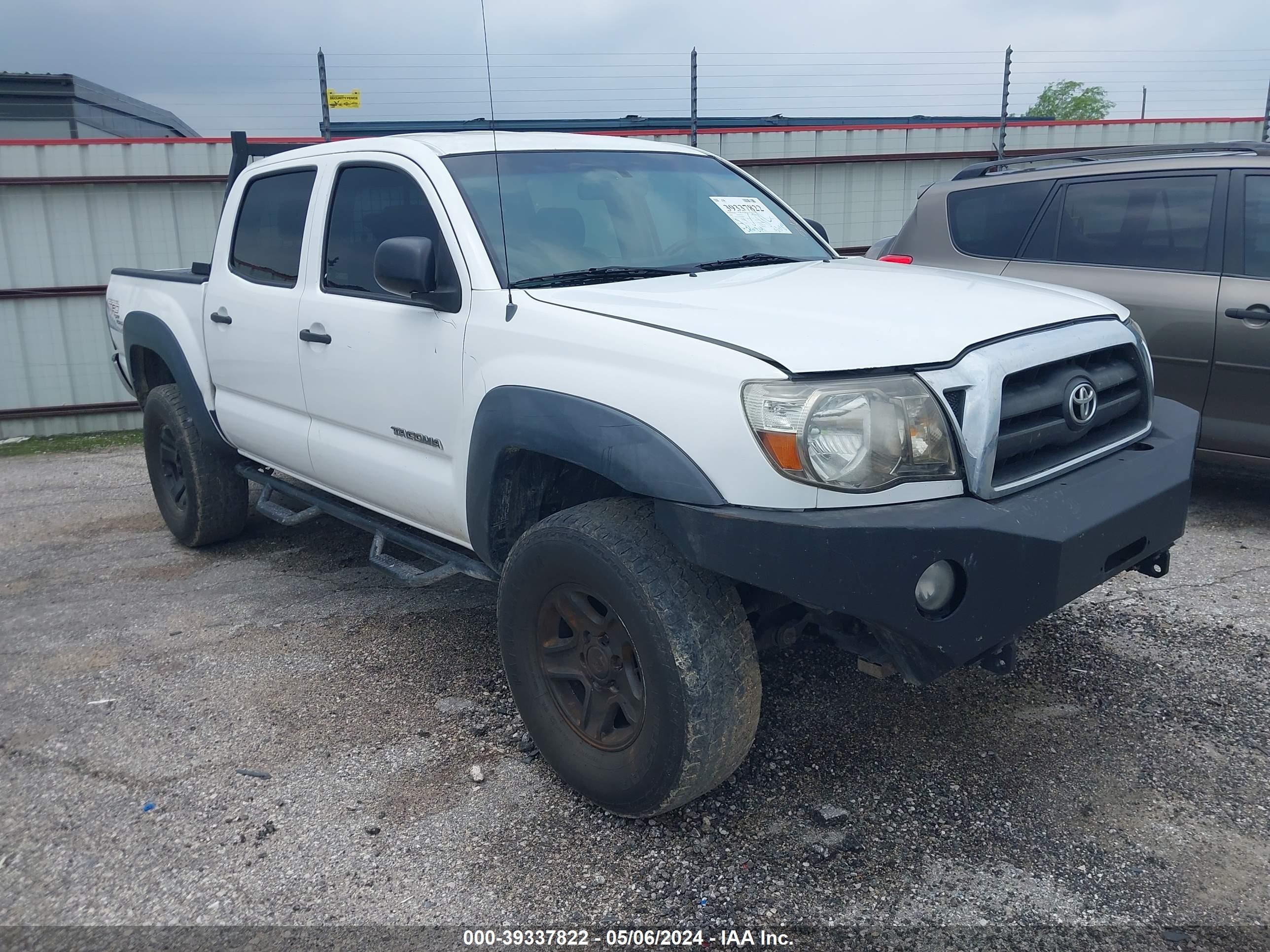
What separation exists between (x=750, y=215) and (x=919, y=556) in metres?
1.99

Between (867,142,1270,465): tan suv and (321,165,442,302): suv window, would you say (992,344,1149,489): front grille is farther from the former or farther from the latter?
(867,142,1270,465): tan suv

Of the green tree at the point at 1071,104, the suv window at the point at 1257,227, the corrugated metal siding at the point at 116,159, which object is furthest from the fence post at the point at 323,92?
the green tree at the point at 1071,104

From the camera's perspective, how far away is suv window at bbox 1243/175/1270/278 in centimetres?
475

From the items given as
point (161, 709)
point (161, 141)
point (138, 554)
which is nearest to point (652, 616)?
point (161, 709)

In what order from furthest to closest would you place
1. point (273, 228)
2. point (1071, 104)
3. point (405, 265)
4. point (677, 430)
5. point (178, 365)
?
point (1071, 104), point (178, 365), point (273, 228), point (405, 265), point (677, 430)

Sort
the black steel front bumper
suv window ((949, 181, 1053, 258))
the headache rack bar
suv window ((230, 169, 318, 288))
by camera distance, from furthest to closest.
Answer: suv window ((949, 181, 1053, 258)), the headache rack bar, suv window ((230, 169, 318, 288)), the black steel front bumper

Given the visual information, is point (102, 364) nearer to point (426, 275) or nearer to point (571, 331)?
point (426, 275)

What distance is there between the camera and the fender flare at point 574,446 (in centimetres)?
237

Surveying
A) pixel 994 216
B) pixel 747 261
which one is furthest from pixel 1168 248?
pixel 747 261

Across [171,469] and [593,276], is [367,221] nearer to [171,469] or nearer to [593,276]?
[593,276]

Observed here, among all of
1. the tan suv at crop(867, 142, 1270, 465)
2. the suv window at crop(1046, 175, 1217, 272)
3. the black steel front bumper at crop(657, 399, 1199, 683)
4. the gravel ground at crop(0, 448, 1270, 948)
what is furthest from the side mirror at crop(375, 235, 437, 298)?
the suv window at crop(1046, 175, 1217, 272)

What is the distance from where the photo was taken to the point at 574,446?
2.62 m

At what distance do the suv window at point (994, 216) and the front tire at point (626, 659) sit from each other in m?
3.82

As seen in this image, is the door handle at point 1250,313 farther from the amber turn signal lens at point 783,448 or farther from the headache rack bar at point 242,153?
the headache rack bar at point 242,153
